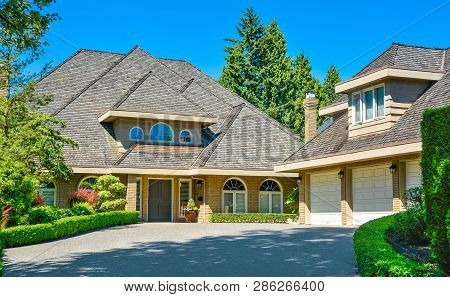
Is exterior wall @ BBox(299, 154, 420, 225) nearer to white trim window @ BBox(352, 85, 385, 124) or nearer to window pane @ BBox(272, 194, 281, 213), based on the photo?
white trim window @ BBox(352, 85, 385, 124)

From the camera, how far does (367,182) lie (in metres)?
21.0

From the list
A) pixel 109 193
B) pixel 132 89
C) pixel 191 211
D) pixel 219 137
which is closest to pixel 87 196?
pixel 109 193

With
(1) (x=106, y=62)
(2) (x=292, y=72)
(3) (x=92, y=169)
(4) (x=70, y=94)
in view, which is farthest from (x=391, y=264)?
(2) (x=292, y=72)

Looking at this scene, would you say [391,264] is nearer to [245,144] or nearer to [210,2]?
[210,2]

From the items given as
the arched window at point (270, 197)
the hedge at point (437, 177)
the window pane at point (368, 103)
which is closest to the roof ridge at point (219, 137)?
the arched window at point (270, 197)

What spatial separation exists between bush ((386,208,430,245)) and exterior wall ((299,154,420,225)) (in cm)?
656

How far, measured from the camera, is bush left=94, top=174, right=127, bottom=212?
24438 millimetres

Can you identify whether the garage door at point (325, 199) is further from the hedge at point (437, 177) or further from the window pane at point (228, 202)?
the hedge at point (437, 177)

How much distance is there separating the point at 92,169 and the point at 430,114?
2020cm

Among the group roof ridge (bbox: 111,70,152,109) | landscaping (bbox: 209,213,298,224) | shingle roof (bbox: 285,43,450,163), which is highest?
roof ridge (bbox: 111,70,152,109)

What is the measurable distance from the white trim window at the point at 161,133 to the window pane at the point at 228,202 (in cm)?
410

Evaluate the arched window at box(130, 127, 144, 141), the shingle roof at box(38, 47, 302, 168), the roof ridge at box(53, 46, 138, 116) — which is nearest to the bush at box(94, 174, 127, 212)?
the shingle roof at box(38, 47, 302, 168)

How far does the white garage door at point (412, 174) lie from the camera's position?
18.3 m

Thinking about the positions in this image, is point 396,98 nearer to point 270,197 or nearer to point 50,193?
point 270,197
